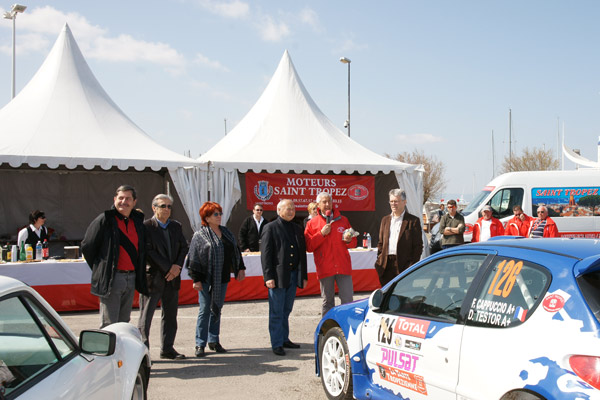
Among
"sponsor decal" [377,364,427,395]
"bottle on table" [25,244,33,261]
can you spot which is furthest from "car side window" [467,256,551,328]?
"bottle on table" [25,244,33,261]

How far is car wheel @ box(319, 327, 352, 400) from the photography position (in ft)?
14.4

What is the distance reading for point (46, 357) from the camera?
2.54 m

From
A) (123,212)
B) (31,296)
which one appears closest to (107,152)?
(123,212)

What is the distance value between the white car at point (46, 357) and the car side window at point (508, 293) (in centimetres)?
A: 203

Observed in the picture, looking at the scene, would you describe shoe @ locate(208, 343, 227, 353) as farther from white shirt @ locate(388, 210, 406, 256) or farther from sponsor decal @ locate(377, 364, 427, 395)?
sponsor decal @ locate(377, 364, 427, 395)

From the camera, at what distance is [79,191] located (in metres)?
15.2

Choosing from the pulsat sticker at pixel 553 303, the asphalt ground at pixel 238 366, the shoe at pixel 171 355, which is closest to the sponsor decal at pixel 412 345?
the pulsat sticker at pixel 553 303

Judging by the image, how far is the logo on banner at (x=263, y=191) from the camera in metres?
13.4

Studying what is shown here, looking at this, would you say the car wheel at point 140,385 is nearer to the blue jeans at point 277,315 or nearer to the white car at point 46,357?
the white car at point 46,357

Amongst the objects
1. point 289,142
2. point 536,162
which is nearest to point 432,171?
point 536,162

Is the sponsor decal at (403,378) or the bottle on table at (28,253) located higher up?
the bottle on table at (28,253)

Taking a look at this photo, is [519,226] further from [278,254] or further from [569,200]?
[278,254]

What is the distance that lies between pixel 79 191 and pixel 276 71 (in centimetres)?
654

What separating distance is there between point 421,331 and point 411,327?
13 cm
